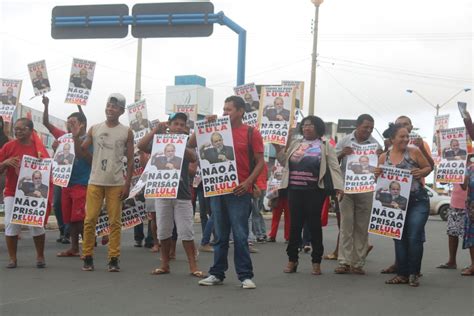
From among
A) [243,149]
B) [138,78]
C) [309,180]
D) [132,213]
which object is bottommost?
[132,213]

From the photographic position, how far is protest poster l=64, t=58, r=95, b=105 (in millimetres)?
11250

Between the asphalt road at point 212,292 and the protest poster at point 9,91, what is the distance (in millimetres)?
3473

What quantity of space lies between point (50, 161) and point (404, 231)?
4.23 metres

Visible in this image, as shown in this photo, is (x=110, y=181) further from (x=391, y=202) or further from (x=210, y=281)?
(x=391, y=202)

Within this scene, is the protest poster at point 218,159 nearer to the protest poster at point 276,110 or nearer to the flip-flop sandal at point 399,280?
the flip-flop sandal at point 399,280

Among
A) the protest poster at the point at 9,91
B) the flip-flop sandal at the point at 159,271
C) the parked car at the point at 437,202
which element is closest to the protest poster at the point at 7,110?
the protest poster at the point at 9,91

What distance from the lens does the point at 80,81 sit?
11.3 metres

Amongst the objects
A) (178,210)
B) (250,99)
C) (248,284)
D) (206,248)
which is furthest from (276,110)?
(248,284)

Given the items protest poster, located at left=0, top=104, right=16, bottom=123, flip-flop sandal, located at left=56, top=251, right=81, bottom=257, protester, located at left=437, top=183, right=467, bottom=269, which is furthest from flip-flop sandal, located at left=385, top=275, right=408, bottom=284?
protest poster, located at left=0, top=104, right=16, bottom=123

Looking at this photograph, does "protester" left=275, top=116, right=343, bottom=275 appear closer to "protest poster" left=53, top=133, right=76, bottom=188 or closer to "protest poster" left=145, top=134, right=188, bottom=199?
"protest poster" left=145, top=134, right=188, bottom=199

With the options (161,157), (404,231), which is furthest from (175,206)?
(404,231)

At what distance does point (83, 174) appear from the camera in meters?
9.48

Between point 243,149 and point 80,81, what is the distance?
5321mm

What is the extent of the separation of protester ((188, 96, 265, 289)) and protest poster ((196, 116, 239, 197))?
3.6 inches
